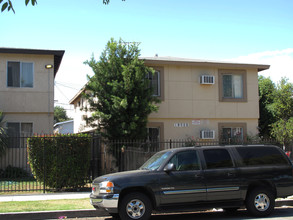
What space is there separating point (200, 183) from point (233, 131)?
12.0 meters

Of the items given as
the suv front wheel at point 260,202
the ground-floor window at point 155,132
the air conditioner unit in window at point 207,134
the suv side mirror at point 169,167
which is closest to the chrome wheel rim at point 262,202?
the suv front wheel at point 260,202

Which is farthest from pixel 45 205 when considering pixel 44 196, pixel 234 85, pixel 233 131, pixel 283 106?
pixel 283 106

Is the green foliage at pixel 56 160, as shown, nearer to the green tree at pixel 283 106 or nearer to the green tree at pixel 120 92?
the green tree at pixel 120 92

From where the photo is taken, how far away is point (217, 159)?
29.5ft

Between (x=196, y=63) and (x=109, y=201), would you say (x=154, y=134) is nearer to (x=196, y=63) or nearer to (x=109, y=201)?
(x=196, y=63)

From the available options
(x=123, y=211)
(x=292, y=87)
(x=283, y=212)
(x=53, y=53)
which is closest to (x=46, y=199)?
(x=123, y=211)

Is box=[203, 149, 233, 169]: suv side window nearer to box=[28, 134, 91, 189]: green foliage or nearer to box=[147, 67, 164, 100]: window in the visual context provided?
box=[28, 134, 91, 189]: green foliage

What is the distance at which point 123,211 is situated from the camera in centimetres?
807

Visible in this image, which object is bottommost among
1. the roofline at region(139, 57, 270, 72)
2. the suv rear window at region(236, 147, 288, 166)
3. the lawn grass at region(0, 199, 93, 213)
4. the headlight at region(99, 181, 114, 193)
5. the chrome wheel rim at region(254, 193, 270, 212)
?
the lawn grass at region(0, 199, 93, 213)

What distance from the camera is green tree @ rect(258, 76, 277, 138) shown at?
2266 cm

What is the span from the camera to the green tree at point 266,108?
22.7 meters

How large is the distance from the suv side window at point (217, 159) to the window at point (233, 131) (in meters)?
10.8

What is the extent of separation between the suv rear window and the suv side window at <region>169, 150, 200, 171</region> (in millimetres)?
1201

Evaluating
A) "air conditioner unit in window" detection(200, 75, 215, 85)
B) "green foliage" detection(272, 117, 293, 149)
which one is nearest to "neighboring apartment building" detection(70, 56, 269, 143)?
"air conditioner unit in window" detection(200, 75, 215, 85)
